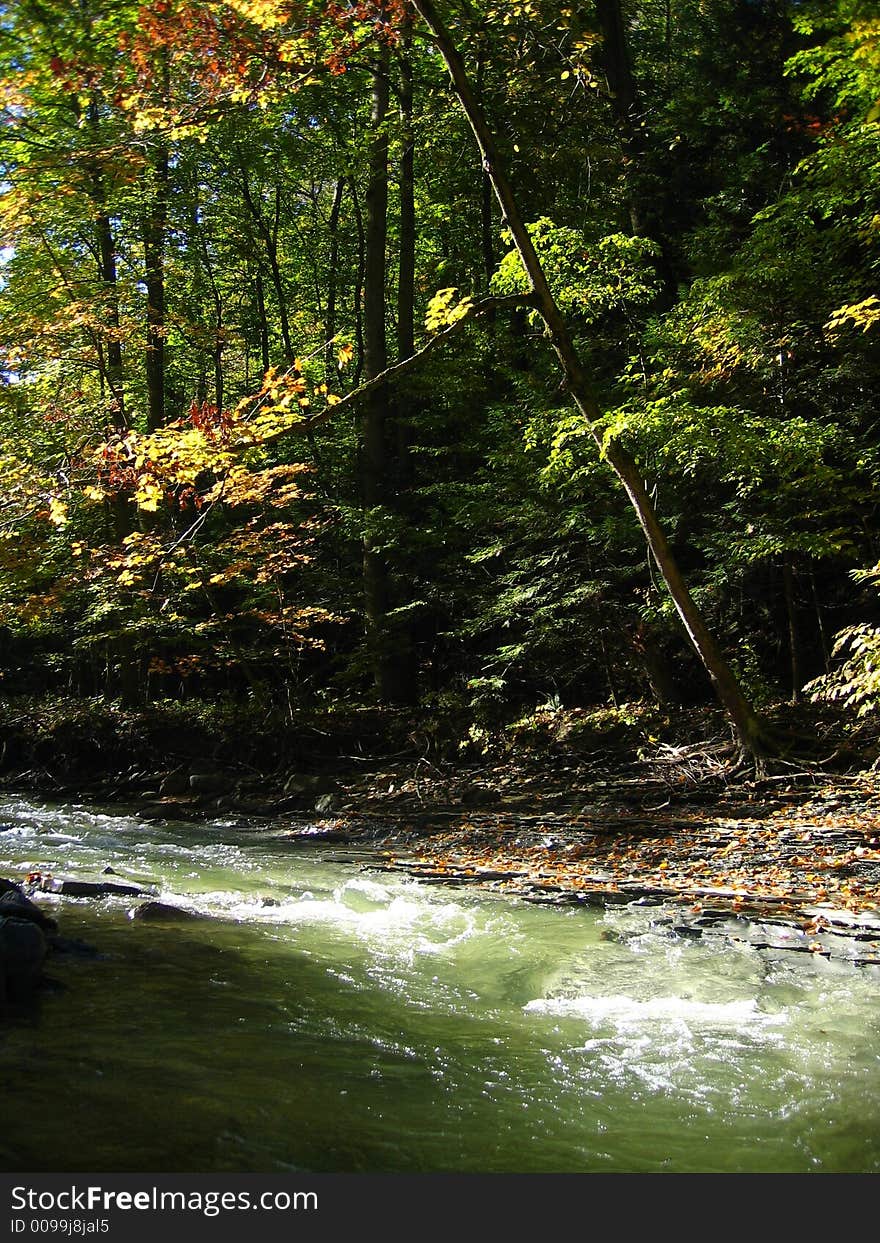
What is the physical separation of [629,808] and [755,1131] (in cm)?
574

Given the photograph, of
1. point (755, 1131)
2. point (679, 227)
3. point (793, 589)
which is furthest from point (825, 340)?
point (755, 1131)

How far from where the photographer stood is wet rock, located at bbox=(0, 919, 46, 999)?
4.18m

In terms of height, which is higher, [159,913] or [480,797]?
[159,913]

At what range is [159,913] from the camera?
19.1 ft

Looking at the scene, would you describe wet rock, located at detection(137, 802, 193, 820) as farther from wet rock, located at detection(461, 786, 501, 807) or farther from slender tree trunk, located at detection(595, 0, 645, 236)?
slender tree trunk, located at detection(595, 0, 645, 236)

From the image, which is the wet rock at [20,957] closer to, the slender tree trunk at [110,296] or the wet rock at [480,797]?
the wet rock at [480,797]

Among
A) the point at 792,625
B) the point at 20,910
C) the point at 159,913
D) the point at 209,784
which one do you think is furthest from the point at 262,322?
the point at 20,910

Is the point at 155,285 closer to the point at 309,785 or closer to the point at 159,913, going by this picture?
the point at 309,785

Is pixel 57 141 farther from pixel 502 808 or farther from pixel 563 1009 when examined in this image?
pixel 563 1009

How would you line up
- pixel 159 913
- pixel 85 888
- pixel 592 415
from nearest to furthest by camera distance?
pixel 159 913 → pixel 85 888 → pixel 592 415

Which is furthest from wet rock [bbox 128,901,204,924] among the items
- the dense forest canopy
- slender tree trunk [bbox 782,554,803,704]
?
slender tree trunk [bbox 782,554,803,704]

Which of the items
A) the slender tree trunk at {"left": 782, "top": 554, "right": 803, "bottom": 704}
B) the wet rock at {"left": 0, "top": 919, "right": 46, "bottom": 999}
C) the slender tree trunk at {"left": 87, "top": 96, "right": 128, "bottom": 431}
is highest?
the slender tree trunk at {"left": 87, "top": 96, "right": 128, "bottom": 431}

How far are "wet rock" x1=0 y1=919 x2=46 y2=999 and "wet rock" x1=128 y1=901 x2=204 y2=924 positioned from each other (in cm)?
134

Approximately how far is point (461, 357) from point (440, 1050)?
37.5 ft
